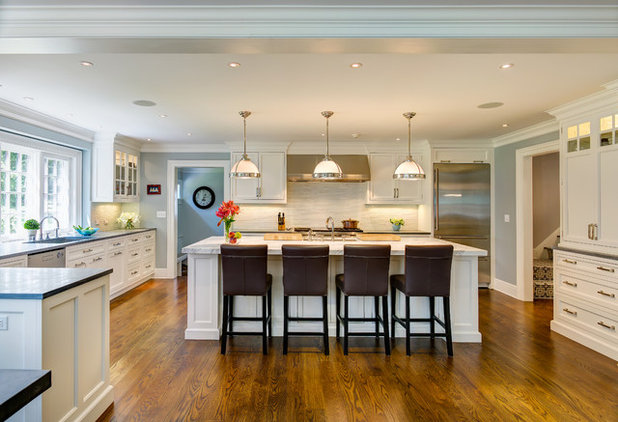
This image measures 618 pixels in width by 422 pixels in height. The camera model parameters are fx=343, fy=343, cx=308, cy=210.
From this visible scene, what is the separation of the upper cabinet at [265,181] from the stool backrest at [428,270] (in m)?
3.38

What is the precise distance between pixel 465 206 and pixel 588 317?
2.53 meters

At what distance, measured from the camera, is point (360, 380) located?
260cm

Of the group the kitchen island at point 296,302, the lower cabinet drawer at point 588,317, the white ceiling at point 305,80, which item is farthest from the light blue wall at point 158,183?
the lower cabinet drawer at point 588,317

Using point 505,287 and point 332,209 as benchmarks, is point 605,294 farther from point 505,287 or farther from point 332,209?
point 332,209

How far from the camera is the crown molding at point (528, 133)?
435cm

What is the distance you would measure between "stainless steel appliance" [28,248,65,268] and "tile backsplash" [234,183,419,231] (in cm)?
294

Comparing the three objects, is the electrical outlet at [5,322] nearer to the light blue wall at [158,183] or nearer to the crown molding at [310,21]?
the crown molding at [310,21]

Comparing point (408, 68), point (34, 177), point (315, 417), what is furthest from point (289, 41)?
point (34, 177)

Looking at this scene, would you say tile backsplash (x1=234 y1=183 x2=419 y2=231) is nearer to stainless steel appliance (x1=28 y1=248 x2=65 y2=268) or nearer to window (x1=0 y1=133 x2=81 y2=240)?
window (x1=0 y1=133 x2=81 y2=240)

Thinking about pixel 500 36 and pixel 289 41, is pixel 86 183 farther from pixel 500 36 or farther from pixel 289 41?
pixel 500 36

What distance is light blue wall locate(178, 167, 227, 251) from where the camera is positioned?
7.91 metres

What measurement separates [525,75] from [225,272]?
3033 millimetres

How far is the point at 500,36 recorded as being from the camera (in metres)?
1.93

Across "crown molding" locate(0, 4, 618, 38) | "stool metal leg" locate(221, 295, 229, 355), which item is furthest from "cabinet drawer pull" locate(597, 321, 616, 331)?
"stool metal leg" locate(221, 295, 229, 355)
